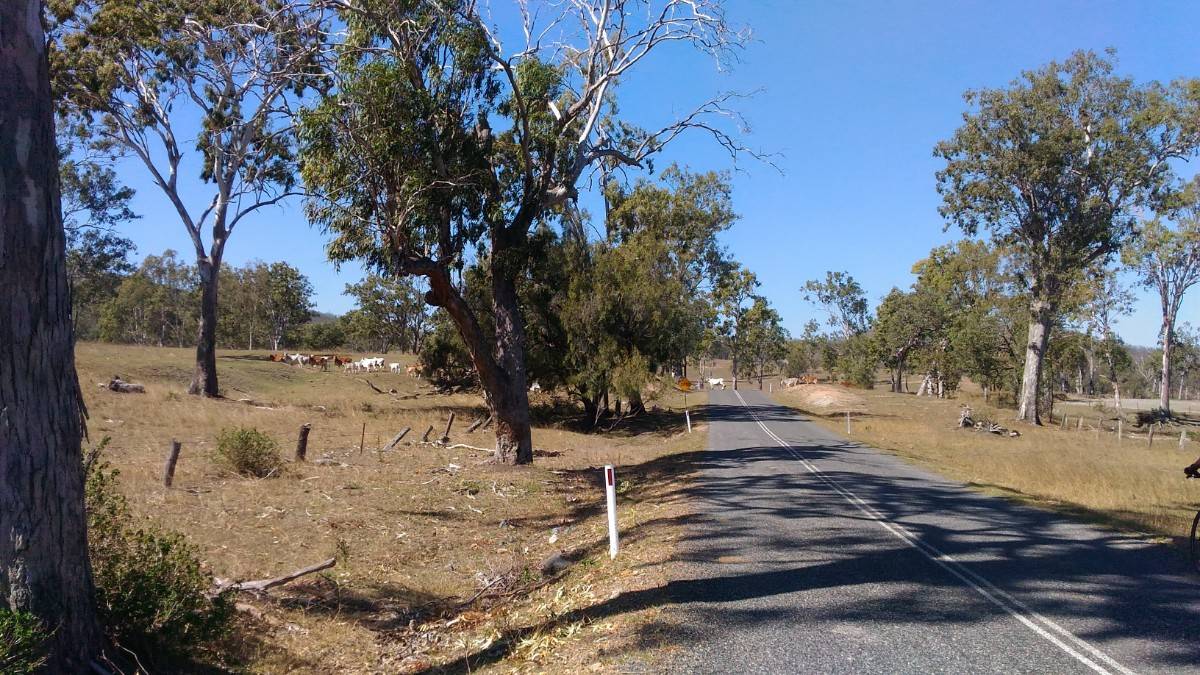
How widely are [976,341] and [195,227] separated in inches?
1932

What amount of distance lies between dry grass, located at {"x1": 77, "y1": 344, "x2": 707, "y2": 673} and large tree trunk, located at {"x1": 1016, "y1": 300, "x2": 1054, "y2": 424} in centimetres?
2566

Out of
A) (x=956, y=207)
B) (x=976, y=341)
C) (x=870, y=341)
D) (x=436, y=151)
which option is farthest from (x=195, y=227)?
(x=870, y=341)

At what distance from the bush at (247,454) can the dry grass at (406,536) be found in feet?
1.09

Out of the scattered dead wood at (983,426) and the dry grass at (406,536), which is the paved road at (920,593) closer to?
the dry grass at (406,536)

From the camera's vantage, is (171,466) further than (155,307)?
No

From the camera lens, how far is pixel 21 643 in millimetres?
4797

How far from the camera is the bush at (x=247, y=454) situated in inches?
559

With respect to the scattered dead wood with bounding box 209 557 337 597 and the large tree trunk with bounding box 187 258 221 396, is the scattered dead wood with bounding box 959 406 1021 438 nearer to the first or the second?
the large tree trunk with bounding box 187 258 221 396

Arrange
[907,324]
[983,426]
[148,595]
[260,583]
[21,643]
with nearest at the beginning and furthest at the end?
[21,643] → [148,595] → [260,583] → [983,426] → [907,324]

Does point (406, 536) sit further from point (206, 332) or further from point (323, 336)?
point (323, 336)

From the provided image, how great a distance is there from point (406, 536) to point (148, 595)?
5.78 meters

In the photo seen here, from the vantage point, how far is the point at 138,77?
26.9m

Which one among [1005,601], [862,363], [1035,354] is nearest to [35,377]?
[1005,601]

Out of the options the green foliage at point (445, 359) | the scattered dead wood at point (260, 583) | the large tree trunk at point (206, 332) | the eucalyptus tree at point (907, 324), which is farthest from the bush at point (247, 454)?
the eucalyptus tree at point (907, 324)
